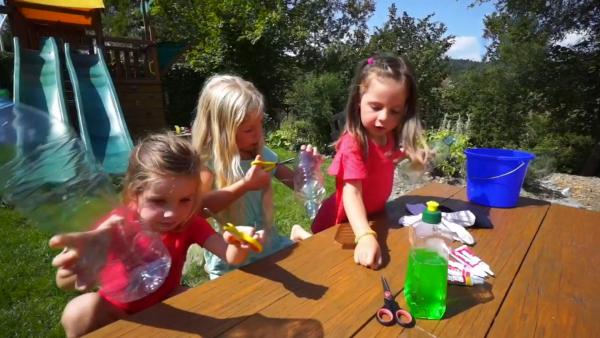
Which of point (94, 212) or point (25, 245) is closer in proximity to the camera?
point (94, 212)

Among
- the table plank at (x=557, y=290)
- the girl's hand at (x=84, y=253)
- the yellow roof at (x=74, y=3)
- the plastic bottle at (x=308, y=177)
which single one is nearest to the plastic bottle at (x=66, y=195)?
the girl's hand at (x=84, y=253)

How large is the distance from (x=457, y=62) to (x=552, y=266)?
34.1 feet

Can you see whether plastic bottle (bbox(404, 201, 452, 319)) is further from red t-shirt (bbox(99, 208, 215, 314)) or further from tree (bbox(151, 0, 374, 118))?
tree (bbox(151, 0, 374, 118))

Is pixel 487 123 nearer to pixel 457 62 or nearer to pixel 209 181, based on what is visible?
pixel 457 62

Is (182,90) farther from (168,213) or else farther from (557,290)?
(557,290)

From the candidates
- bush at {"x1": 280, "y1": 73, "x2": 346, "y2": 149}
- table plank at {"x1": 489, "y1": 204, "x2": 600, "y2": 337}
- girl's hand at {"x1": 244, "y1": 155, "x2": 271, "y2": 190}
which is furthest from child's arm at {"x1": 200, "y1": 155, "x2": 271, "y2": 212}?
bush at {"x1": 280, "y1": 73, "x2": 346, "y2": 149}

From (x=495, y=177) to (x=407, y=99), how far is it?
2.05ft

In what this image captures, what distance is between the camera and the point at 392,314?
104 cm

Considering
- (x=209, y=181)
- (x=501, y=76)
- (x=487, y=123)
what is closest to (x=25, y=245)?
(x=209, y=181)

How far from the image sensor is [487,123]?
8219mm

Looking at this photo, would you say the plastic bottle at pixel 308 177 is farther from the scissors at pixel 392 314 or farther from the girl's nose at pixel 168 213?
the scissors at pixel 392 314

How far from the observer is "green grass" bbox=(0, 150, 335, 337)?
2180mm

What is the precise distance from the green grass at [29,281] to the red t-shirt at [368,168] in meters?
1.08

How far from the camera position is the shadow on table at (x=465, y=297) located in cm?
110
